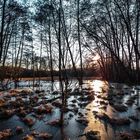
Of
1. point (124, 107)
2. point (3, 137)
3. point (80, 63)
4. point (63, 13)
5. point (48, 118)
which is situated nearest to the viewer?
point (3, 137)

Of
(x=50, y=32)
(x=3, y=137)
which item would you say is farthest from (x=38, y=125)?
(x=50, y=32)

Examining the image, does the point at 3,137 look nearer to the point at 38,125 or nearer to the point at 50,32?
the point at 38,125

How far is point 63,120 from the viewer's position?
10.0 metres

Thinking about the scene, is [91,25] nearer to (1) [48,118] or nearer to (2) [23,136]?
(1) [48,118]

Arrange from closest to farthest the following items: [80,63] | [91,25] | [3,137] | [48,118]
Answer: [3,137] < [48,118] < [91,25] < [80,63]

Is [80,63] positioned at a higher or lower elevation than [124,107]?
higher

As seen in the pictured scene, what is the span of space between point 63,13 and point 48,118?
603 inches

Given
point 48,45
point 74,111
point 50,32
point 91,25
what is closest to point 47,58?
point 48,45

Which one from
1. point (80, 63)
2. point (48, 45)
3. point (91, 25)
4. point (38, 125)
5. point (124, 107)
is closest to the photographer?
point (38, 125)

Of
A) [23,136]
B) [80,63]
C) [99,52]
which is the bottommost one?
[23,136]

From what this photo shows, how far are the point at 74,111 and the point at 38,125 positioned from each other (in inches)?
95.2

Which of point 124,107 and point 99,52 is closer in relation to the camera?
point 124,107

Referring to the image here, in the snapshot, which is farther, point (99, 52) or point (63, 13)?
point (99, 52)

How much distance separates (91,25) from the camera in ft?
46.8
